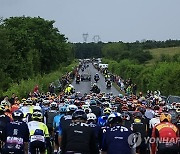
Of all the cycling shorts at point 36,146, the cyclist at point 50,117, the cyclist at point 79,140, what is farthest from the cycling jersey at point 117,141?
the cyclist at point 50,117

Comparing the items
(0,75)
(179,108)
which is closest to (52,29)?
(0,75)

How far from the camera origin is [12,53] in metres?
61.2

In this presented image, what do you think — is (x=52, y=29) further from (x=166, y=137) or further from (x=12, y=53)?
(x=166, y=137)

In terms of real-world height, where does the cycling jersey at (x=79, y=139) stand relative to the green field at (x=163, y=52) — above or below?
below

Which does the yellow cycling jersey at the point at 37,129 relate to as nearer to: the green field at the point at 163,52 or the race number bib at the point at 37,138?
the race number bib at the point at 37,138

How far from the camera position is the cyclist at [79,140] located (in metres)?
8.95

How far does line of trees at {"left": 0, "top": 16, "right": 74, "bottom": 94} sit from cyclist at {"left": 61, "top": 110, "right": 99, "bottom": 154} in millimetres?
40243

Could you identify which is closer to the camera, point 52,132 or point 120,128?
point 120,128

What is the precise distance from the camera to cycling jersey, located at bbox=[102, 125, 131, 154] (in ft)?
29.7

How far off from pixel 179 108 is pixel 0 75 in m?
32.8

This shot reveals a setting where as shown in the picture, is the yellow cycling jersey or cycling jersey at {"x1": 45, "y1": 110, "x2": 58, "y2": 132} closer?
the yellow cycling jersey

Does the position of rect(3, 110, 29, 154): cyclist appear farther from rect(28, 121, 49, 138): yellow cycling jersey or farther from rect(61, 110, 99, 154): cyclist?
rect(61, 110, 99, 154): cyclist

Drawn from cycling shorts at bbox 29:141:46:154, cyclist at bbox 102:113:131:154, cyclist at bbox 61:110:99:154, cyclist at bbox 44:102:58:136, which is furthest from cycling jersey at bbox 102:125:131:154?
cyclist at bbox 44:102:58:136

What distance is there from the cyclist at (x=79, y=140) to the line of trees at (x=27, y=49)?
4024 centimetres
